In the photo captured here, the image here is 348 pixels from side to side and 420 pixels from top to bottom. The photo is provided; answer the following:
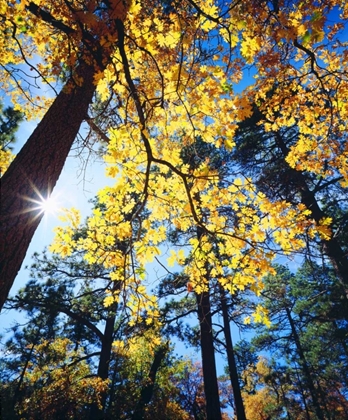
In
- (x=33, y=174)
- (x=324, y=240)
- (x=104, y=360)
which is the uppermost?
(x=324, y=240)

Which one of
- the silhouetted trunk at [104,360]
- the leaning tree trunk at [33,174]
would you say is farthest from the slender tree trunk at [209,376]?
the leaning tree trunk at [33,174]

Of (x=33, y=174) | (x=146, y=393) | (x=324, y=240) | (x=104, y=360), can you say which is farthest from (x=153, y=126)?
(x=146, y=393)

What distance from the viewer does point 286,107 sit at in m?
5.18

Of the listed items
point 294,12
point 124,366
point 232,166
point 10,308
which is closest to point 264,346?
point 124,366

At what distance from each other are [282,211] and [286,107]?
8.76 feet

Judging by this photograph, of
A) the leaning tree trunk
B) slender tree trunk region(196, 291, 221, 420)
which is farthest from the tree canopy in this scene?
slender tree trunk region(196, 291, 221, 420)

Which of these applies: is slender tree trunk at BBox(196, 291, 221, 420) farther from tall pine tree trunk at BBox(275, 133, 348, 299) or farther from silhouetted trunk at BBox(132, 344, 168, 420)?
tall pine tree trunk at BBox(275, 133, 348, 299)

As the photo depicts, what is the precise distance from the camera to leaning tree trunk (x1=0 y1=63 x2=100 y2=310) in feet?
6.51

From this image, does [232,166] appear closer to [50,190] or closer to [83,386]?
[50,190]

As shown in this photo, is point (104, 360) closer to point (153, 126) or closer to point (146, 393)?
point (146, 393)

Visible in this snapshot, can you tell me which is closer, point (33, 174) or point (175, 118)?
point (33, 174)

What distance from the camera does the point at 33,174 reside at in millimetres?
2355

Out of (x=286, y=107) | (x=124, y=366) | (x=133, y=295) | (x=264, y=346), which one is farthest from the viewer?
(x=264, y=346)

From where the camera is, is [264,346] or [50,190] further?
[264,346]
